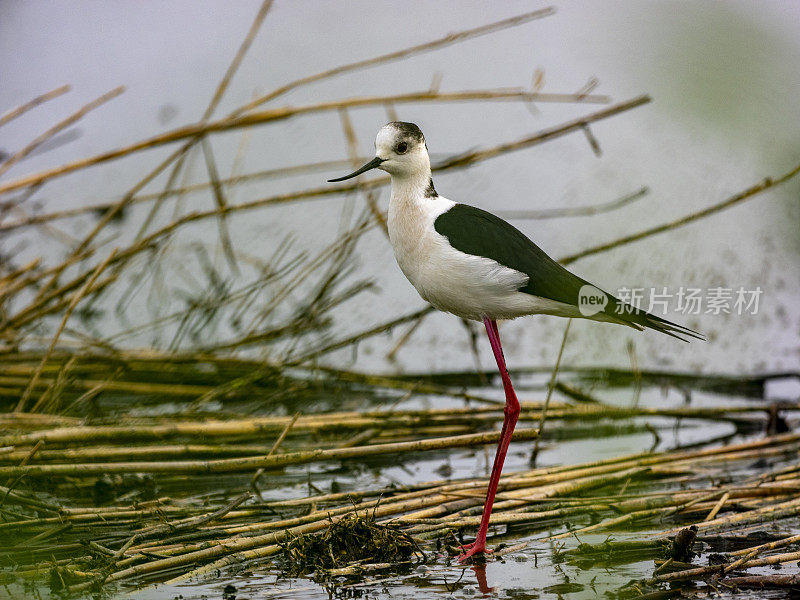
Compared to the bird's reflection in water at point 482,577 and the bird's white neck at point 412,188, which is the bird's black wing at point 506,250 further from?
the bird's reflection in water at point 482,577

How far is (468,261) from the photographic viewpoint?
3.36 meters

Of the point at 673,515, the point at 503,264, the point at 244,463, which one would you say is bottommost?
the point at 673,515

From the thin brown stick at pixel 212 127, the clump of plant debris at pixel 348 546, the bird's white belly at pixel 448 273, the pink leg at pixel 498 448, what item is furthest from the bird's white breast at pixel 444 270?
the thin brown stick at pixel 212 127

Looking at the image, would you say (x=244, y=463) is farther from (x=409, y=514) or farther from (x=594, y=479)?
(x=594, y=479)

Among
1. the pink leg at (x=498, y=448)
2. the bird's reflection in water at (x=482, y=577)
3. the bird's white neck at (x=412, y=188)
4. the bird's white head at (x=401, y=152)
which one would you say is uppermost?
the bird's white head at (x=401, y=152)

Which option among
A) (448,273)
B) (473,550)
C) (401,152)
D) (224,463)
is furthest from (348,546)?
(401,152)

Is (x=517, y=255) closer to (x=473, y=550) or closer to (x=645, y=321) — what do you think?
(x=645, y=321)

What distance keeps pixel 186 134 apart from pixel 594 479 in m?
2.64

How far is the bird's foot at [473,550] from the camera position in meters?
3.38

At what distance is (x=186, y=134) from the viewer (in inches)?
203

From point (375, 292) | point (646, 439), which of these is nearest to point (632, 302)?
point (646, 439)

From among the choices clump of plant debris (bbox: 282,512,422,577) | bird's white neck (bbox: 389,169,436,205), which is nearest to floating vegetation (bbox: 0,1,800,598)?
clump of plant debris (bbox: 282,512,422,577)

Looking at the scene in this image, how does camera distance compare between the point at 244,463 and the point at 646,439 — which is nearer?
the point at 244,463

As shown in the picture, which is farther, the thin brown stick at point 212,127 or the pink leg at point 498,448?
the thin brown stick at point 212,127
